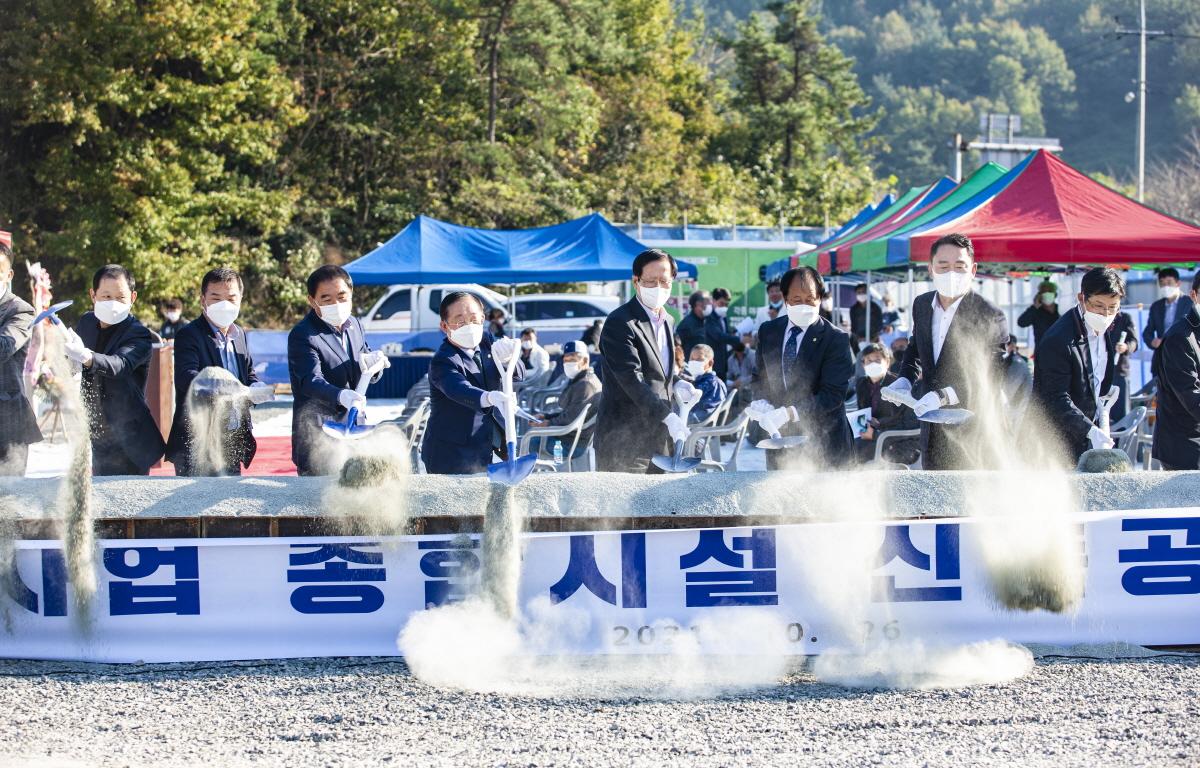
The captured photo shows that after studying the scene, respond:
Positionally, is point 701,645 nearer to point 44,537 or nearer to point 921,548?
point 921,548

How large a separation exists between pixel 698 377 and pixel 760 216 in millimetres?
30082

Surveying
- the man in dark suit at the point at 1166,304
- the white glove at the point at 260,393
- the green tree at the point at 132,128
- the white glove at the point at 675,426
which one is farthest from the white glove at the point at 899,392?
the green tree at the point at 132,128

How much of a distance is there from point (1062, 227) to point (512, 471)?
7.07m

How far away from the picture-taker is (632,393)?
17.2 feet

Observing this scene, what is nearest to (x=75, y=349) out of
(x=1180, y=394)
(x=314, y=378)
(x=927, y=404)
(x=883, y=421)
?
(x=314, y=378)

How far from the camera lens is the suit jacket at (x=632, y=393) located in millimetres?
5262

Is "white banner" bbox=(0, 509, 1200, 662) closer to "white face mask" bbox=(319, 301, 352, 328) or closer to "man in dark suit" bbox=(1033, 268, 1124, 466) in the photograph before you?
"man in dark suit" bbox=(1033, 268, 1124, 466)

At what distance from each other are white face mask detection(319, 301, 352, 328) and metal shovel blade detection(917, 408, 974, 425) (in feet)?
7.74

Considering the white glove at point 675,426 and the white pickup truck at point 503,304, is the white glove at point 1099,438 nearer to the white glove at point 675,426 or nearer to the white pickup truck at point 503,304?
the white glove at point 675,426

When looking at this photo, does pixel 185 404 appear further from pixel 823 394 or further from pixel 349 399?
pixel 823 394

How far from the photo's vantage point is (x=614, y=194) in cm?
3469

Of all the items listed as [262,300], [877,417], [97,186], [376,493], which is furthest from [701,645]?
[262,300]

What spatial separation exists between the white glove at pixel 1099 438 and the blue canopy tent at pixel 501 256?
33.2 ft

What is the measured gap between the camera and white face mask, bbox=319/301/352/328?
508 cm
